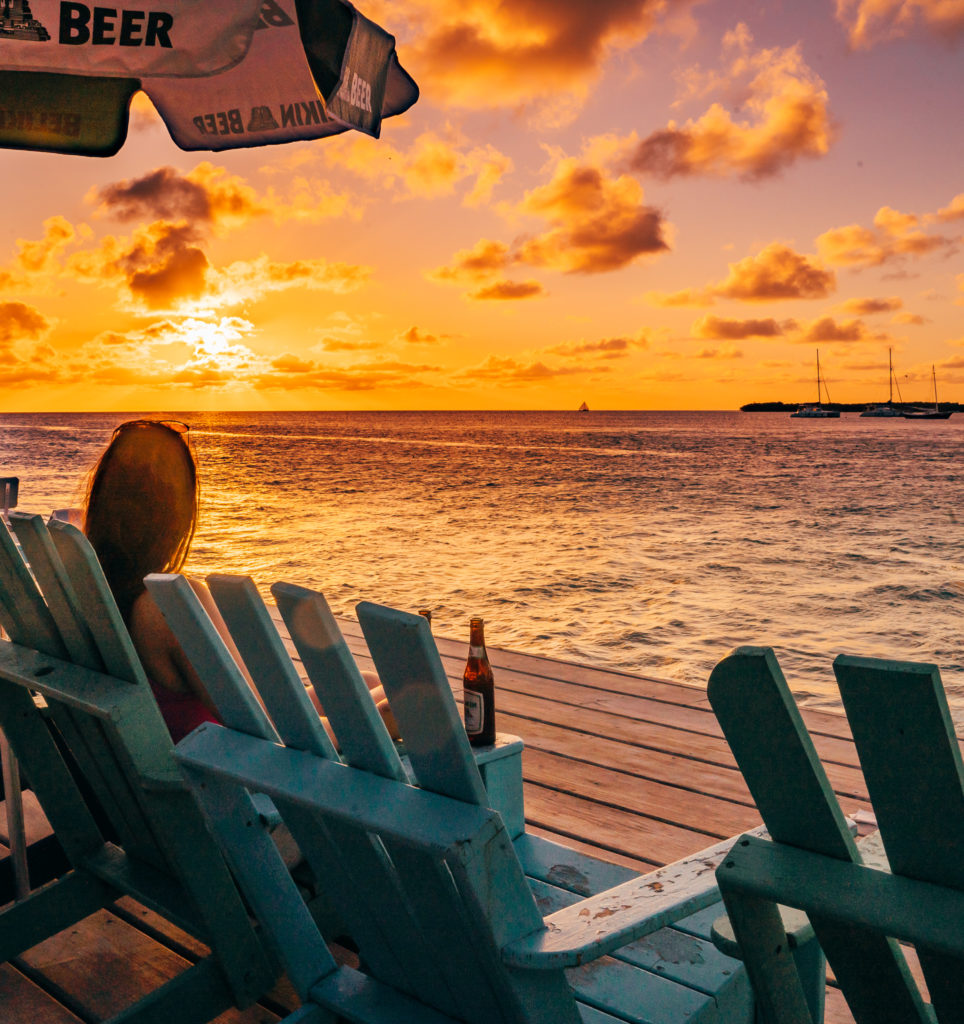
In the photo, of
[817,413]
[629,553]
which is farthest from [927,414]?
[629,553]

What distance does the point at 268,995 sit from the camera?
1784 mm

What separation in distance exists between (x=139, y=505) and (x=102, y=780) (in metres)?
0.64

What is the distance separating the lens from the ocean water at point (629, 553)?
9.54 m

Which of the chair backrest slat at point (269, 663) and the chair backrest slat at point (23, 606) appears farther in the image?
the chair backrest slat at point (23, 606)

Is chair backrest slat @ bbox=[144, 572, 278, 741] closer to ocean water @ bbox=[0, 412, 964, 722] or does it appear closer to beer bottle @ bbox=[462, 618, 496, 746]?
beer bottle @ bbox=[462, 618, 496, 746]

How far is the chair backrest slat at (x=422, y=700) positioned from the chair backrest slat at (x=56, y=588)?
81 cm

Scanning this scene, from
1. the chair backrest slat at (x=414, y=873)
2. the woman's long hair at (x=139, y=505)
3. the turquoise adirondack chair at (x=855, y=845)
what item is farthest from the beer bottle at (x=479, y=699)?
the turquoise adirondack chair at (x=855, y=845)

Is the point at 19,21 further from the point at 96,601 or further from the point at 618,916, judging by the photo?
the point at 618,916

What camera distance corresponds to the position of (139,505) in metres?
1.91

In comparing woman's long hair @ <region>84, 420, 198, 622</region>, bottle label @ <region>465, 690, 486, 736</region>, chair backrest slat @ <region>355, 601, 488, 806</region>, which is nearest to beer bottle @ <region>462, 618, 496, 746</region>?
bottle label @ <region>465, 690, 486, 736</region>

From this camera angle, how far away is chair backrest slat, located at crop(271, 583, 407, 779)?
0.95 m

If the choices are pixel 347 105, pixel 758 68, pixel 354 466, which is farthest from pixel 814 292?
pixel 347 105

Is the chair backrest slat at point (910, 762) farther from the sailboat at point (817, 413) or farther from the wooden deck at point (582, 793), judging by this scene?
the sailboat at point (817, 413)

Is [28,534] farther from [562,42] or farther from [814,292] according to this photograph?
[814,292]
